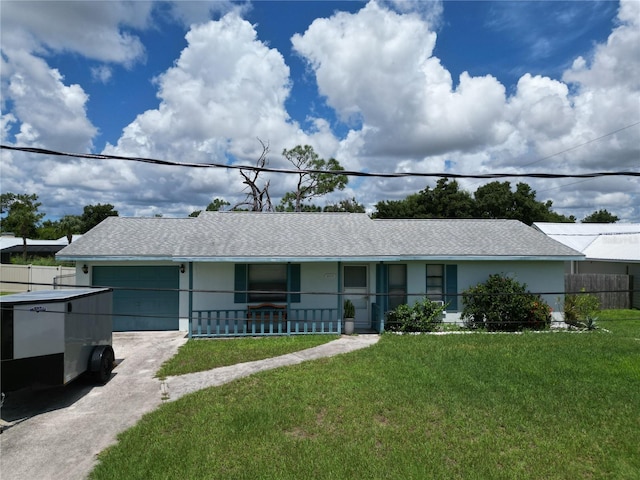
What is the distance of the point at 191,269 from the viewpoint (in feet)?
42.8

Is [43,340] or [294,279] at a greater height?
[294,279]

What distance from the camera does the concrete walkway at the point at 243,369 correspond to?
8345 millimetres

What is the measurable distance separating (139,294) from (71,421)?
24.3 feet

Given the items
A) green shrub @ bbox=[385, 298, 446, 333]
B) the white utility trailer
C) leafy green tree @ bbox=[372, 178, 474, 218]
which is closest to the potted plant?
green shrub @ bbox=[385, 298, 446, 333]

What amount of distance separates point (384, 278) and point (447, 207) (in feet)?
104

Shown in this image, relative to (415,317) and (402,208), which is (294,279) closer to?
(415,317)

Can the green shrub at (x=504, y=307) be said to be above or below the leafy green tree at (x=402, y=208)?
below

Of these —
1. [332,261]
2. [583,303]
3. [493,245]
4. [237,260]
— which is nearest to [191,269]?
[237,260]

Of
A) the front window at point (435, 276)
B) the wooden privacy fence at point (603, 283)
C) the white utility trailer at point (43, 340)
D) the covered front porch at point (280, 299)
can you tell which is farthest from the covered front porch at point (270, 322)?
the wooden privacy fence at point (603, 283)

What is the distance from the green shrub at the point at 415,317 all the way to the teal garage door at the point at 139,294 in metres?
6.99

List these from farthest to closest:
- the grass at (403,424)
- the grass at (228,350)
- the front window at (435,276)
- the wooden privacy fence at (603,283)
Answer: the wooden privacy fence at (603,283), the front window at (435,276), the grass at (228,350), the grass at (403,424)

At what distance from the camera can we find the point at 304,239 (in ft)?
47.3

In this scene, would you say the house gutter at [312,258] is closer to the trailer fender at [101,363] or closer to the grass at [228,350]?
the grass at [228,350]

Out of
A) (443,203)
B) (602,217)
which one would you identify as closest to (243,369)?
(443,203)
